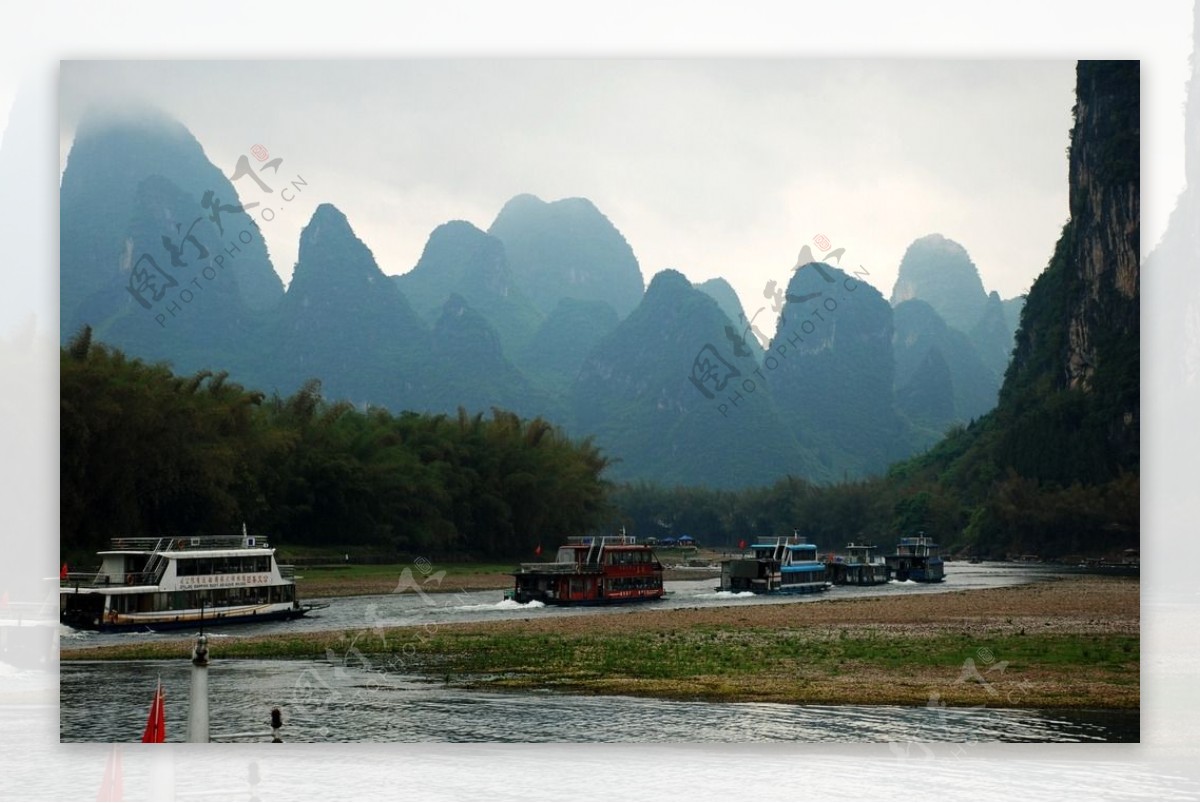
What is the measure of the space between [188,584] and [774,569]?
15.1ft

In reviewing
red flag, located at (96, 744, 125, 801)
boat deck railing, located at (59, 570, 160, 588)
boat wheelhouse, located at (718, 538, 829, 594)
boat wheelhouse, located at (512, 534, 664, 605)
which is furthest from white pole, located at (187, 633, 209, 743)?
boat wheelhouse, located at (718, 538, 829, 594)

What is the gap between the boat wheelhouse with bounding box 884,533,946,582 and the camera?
35.3ft

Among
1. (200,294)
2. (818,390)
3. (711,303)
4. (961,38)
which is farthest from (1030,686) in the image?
(200,294)

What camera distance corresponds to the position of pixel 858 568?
11.7 metres

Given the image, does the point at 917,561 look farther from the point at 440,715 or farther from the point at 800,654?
the point at 440,715

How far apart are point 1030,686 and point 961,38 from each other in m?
4.19

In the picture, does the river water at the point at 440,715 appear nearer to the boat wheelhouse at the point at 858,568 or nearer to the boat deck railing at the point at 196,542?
the boat deck railing at the point at 196,542

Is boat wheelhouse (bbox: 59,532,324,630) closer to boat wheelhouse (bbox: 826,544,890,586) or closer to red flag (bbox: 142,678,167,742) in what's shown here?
red flag (bbox: 142,678,167,742)

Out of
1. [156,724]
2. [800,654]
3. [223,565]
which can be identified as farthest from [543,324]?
[156,724]

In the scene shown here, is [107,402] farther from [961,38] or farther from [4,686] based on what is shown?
[961,38]

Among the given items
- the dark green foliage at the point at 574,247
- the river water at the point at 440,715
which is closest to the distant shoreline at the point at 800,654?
the river water at the point at 440,715

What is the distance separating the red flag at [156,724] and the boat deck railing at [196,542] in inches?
53.9

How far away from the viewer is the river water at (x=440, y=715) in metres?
8.36

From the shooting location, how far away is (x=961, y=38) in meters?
8.58
